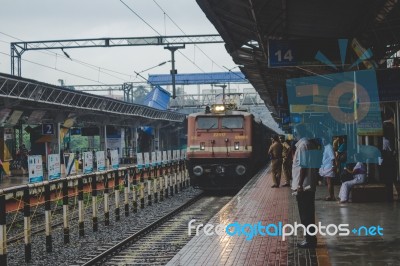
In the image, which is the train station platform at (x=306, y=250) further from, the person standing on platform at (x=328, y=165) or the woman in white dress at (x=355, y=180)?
the person standing on platform at (x=328, y=165)

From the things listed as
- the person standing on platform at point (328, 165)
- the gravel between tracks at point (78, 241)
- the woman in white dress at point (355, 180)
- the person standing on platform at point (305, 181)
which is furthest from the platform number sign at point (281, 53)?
the gravel between tracks at point (78, 241)

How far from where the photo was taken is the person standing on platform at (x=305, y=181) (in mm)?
7266

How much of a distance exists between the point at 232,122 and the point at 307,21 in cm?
943

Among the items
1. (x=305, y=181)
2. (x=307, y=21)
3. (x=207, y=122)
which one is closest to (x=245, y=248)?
(x=305, y=181)

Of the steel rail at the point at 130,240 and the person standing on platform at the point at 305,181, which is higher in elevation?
the person standing on platform at the point at 305,181

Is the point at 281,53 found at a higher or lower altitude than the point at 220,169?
higher

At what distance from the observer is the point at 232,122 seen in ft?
67.2

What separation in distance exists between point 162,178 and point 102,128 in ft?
51.8

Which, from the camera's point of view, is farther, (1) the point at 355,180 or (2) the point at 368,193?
(1) the point at 355,180

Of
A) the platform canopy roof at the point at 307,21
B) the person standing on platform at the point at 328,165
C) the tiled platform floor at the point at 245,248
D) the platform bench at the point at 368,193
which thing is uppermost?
the platform canopy roof at the point at 307,21

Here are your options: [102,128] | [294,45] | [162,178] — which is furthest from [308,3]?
[102,128]

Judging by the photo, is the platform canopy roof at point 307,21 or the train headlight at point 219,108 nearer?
the platform canopy roof at point 307,21

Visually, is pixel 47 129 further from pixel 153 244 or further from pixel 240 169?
pixel 153 244

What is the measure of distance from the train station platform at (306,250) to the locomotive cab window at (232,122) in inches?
343
